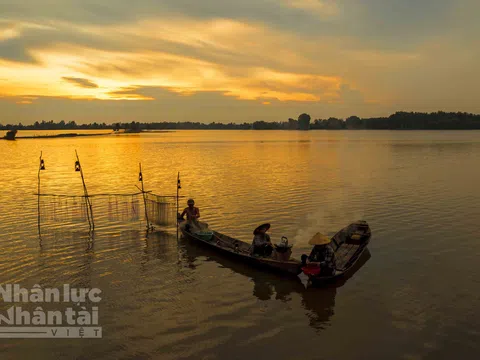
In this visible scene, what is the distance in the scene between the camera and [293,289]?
583 inches

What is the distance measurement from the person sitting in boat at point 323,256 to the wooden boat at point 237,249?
2.25 feet

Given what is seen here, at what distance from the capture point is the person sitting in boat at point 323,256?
14.8 m

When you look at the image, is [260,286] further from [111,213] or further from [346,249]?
[111,213]

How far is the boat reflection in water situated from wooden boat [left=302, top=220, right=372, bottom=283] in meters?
0.34

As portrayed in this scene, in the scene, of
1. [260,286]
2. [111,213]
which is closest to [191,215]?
[111,213]

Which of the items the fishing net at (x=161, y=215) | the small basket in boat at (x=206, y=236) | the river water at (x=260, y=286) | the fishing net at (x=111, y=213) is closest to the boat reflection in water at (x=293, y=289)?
the river water at (x=260, y=286)

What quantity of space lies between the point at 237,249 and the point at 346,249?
5.32m

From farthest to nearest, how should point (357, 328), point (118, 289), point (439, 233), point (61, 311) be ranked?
point (439, 233) < point (118, 289) < point (61, 311) < point (357, 328)

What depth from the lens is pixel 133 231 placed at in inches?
898

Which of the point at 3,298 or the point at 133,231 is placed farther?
the point at 133,231

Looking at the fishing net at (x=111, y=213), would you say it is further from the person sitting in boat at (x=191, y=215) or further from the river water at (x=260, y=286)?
the person sitting in boat at (x=191, y=215)

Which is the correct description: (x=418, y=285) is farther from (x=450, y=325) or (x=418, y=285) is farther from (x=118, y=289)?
(x=118, y=289)

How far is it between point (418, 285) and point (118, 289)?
38.6ft

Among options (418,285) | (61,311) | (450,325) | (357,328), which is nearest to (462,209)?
(418,285)
